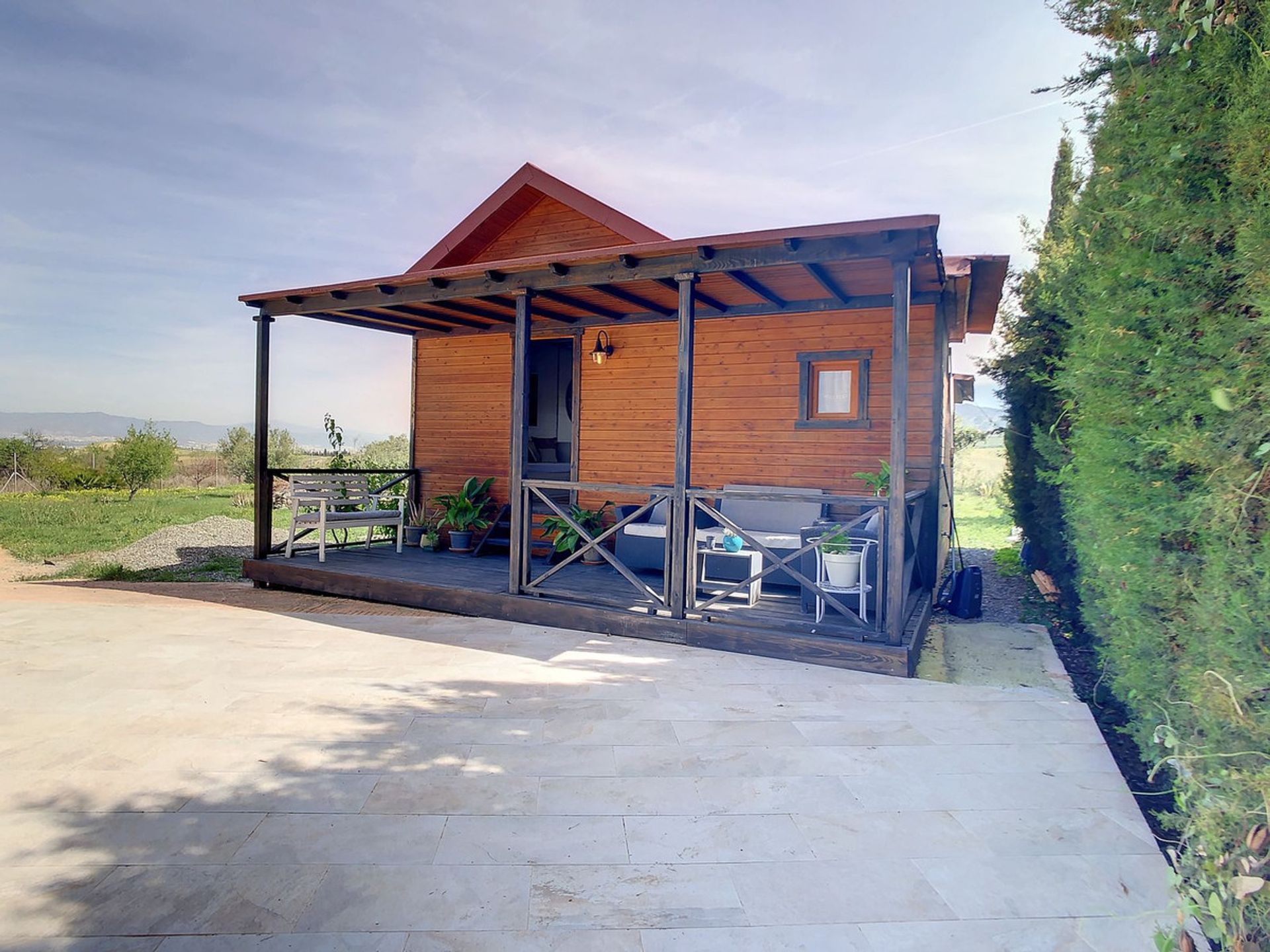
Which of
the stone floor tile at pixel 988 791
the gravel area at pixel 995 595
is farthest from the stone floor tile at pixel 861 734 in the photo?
the gravel area at pixel 995 595

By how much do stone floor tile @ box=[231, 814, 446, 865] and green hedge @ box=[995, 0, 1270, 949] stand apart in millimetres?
2040

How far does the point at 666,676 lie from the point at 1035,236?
982 centimetres

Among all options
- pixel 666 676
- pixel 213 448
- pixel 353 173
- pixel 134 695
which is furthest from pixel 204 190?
pixel 666 676

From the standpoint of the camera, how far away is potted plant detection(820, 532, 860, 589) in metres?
4.70

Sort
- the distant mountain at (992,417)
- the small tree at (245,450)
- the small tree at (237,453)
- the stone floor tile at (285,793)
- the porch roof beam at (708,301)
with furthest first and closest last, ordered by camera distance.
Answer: the small tree at (237,453) < the small tree at (245,450) < the distant mountain at (992,417) < the porch roof beam at (708,301) < the stone floor tile at (285,793)

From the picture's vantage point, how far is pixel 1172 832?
2465 mm

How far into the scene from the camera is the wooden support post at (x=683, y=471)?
478 centimetres

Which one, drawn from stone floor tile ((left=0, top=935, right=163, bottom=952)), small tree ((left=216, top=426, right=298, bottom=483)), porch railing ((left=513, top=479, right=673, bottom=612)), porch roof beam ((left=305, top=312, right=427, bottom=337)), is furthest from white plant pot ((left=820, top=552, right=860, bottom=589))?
small tree ((left=216, top=426, right=298, bottom=483))

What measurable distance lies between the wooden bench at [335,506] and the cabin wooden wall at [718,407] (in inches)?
35.0

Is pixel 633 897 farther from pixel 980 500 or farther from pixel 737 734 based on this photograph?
pixel 980 500

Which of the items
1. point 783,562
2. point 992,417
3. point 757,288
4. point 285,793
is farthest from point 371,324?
point 992,417

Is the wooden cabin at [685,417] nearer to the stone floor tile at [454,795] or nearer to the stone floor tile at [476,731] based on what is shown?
the stone floor tile at [476,731]

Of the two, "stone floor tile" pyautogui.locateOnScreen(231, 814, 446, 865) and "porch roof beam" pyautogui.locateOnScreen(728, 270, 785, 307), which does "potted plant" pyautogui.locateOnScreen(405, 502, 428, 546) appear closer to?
"porch roof beam" pyautogui.locateOnScreen(728, 270, 785, 307)

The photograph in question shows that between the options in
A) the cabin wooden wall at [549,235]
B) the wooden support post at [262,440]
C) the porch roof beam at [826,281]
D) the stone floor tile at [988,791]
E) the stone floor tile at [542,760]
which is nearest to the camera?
the stone floor tile at [988,791]
